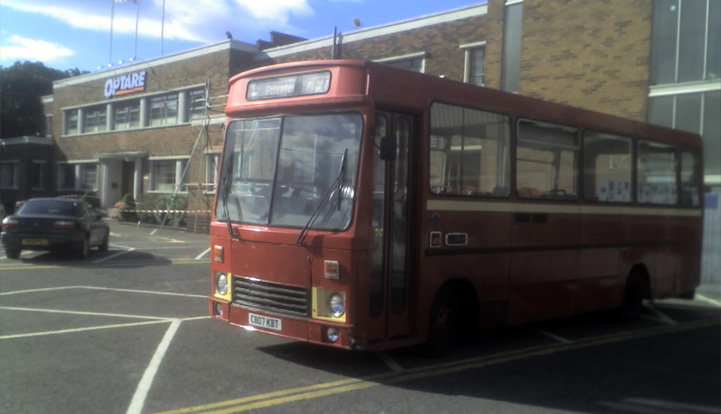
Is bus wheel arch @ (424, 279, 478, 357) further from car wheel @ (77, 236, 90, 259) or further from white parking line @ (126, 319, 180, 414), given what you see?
car wheel @ (77, 236, 90, 259)

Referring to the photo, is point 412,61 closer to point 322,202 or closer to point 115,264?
point 115,264

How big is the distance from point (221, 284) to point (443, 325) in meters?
2.61

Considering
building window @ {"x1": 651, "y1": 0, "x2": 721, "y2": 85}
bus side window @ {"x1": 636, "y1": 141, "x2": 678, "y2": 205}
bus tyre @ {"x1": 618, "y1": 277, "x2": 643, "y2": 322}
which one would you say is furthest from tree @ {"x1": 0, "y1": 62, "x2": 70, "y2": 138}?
bus tyre @ {"x1": 618, "y1": 277, "x2": 643, "y2": 322}

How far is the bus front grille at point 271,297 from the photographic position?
7081 millimetres

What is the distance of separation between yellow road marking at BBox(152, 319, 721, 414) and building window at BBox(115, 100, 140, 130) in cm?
3532

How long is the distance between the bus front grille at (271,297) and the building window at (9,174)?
1862 inches

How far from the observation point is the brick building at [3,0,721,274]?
1709 centimetres

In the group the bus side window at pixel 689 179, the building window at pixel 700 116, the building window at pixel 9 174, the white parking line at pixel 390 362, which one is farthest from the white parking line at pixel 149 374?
the building window at pixel 9 174

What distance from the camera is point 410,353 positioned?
26.9 ft

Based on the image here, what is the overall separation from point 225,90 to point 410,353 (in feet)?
89.2

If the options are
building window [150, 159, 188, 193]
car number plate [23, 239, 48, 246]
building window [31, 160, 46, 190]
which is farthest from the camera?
building window [31, 160, 46, 190]

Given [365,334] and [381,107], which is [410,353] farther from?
[381,107]

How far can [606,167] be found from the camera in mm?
10422

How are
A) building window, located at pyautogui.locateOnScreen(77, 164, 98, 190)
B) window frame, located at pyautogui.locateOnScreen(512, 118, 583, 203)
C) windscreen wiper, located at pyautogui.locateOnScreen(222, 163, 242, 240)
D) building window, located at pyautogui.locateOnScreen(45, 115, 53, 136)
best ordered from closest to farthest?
windscreen wiper, located at pyautogui.locateOnScreen(222, 163, 242, 240) → window frame, located at pyautogui.locateOnScreen(512, 118, 583, 203) → building window, located at pyautogui.locateOnScreen(77, 164, 98, 190) → building window, located at pyautogui.locateOnScreen(45, 115, 53, 136)
